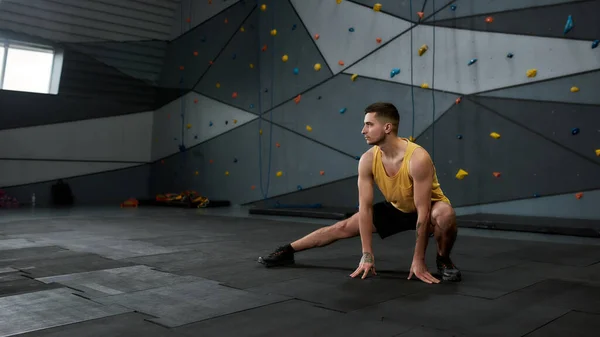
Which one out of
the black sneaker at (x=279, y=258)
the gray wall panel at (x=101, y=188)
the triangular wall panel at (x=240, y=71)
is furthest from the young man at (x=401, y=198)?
the gray wall panel at (x=101, y=188)

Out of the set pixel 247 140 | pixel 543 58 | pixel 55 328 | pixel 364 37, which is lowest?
pixel 55 328

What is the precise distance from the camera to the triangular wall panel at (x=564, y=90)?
18.3ft

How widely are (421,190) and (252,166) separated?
6.28m

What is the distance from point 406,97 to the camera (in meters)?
6.94

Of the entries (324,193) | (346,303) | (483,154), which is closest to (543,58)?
(483,154)

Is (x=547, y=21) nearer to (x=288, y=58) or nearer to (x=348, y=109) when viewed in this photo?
(x=348, y=109)

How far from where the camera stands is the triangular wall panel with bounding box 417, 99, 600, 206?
573cm

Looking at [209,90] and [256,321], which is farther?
[209,90]

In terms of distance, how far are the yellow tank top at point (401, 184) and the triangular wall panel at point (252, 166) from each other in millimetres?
4451

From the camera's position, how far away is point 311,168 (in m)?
8.00

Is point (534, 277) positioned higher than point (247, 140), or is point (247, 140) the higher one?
point (247, 140)

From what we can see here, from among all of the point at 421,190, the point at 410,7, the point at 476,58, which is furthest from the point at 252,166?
the point at 421,190

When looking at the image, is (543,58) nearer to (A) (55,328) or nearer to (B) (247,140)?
(B) (247,140)

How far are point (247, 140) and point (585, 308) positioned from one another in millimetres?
7108
